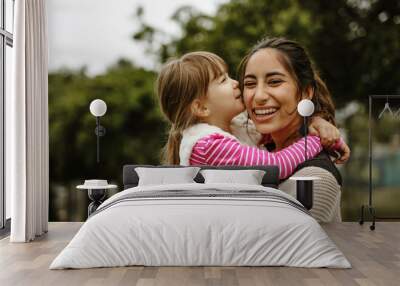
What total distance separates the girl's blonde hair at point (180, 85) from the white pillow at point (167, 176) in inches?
22.5

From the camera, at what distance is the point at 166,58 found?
7.45m

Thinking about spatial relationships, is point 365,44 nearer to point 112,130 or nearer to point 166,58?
point 166,58

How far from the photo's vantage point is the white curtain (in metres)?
6.09

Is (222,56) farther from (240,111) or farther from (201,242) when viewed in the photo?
(201,242)

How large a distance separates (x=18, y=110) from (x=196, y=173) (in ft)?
6.56

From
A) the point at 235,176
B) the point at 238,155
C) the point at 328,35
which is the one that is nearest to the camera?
the point at 235,176

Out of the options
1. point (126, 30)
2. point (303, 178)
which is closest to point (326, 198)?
point (303, 178)

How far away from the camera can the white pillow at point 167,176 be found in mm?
6602

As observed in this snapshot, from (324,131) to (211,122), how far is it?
133 cm

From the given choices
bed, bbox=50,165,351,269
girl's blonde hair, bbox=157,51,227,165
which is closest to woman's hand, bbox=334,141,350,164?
girl's blonde hair, bbox=157,51,227,165

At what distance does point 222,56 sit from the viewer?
24.3ft

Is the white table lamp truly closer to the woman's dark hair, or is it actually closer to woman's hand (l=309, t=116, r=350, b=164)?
the woman's dark hair

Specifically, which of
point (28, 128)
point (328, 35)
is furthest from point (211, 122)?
point (28, 128)

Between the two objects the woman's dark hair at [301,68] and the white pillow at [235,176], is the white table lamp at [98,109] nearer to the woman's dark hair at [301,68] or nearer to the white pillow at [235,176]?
the white pillow at [235,176]
